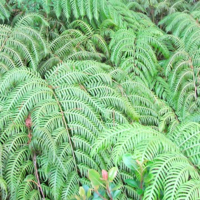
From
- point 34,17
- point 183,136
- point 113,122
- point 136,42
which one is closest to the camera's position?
point 183,136

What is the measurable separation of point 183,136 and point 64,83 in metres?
0.94

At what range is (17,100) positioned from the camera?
1805mm

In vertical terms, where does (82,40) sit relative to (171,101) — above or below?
above

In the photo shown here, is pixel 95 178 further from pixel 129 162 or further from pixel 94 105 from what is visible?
Result: pixel 94 105

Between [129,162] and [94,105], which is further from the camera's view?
[94,105]

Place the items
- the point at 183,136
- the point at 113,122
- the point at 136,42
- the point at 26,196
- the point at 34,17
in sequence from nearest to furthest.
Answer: the point at 26,196 → the point at 183,136 → the point at 113,122 → the point at 34,17 → the point at 136,42

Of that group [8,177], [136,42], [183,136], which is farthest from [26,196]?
[136,42]

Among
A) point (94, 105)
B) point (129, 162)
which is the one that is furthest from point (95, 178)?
point (94, 105)

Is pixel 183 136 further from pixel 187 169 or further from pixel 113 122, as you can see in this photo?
pixel 113 122

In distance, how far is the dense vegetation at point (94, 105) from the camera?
1.51 m

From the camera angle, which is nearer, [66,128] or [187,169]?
[187,169]

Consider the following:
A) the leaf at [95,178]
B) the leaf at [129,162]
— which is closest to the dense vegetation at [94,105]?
the leaf at [129,162]

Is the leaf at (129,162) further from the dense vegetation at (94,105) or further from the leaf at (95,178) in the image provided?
the leaf at (95,178)

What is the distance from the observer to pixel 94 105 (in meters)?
1.93
